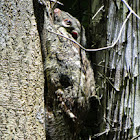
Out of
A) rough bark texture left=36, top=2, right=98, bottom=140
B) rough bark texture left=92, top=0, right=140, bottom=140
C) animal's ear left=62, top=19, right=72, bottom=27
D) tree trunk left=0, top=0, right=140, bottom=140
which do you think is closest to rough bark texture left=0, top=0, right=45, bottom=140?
tree trunk left=0, top=0, right=140, bottom=140

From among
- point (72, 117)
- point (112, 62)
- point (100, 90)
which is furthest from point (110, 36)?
point (72, 117)

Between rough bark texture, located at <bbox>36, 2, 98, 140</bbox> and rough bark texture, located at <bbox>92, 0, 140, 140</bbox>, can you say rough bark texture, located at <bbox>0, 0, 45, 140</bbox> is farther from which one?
rough bark texture, located at <bbox>92, 0, 140, 140</bbox>

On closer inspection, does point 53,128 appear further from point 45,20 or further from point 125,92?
point 45,20

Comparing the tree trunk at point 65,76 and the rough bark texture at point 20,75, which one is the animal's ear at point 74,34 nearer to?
the tree trunk at point 65,76

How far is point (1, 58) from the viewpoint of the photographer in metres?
1.01

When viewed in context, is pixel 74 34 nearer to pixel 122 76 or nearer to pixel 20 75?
pixel 122 76

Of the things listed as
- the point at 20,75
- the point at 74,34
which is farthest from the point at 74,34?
the point at 20,75

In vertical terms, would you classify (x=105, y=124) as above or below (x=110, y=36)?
below

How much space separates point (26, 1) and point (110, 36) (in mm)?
565

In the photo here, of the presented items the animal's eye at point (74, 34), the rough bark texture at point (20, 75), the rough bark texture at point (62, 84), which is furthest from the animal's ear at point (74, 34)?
the rough bark texture at point (20, 75)

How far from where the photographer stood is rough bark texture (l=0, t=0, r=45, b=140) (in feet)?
3.17

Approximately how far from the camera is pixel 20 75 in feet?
3.34

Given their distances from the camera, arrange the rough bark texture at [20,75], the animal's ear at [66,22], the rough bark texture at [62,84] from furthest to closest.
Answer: the animal's ear at [66,22], the rough bark texture at [62,84], the rough bark texture at [20,75]

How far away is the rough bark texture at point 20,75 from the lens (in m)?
0.97
